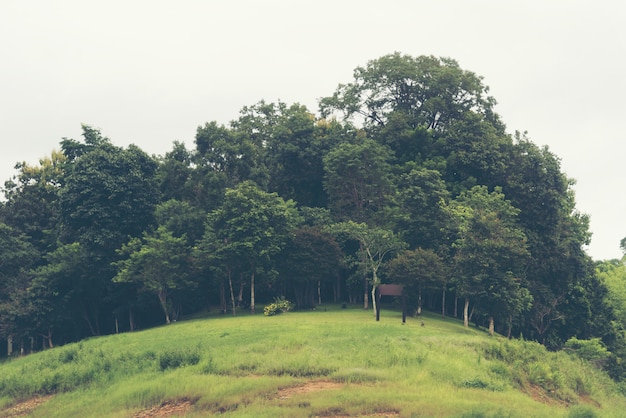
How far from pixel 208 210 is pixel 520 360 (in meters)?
38.9

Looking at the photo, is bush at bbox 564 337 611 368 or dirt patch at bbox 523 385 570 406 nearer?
dirt patch at bbox 523 385 570 406

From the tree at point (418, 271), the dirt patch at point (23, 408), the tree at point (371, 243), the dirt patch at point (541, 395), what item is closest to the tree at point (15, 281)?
the dirt patch at point (23, 408)

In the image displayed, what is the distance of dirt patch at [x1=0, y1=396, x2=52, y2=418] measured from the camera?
22.4 m

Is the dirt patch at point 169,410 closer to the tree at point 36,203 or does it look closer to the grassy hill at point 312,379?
the grassy hill at point 312,379

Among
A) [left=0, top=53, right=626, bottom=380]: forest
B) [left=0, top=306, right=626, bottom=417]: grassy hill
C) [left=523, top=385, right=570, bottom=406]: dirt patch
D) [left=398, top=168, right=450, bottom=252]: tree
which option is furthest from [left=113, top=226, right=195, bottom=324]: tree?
[left=523, top=385, right=570, bottom=406]: dirt patch

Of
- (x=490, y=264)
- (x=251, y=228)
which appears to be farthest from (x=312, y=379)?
(x=251, y=228)

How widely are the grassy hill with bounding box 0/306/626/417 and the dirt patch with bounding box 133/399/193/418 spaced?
0.18ft

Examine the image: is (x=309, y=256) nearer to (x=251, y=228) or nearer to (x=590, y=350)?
(x=251, y=228)

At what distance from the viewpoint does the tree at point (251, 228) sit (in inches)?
1875

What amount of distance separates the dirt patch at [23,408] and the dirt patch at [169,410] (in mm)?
6418

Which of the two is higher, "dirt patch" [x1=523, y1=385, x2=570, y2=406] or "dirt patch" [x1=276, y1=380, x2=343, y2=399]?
"dirt patch" [x1=276, y1=380, x2=343, y2=399]

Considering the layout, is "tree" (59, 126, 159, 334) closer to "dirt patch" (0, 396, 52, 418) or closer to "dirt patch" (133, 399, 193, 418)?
"dirt patch" (0, 396, 52, 418)

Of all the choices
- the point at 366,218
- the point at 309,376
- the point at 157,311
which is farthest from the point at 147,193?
the point at 309,376

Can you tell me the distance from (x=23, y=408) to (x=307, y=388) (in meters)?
12.6
